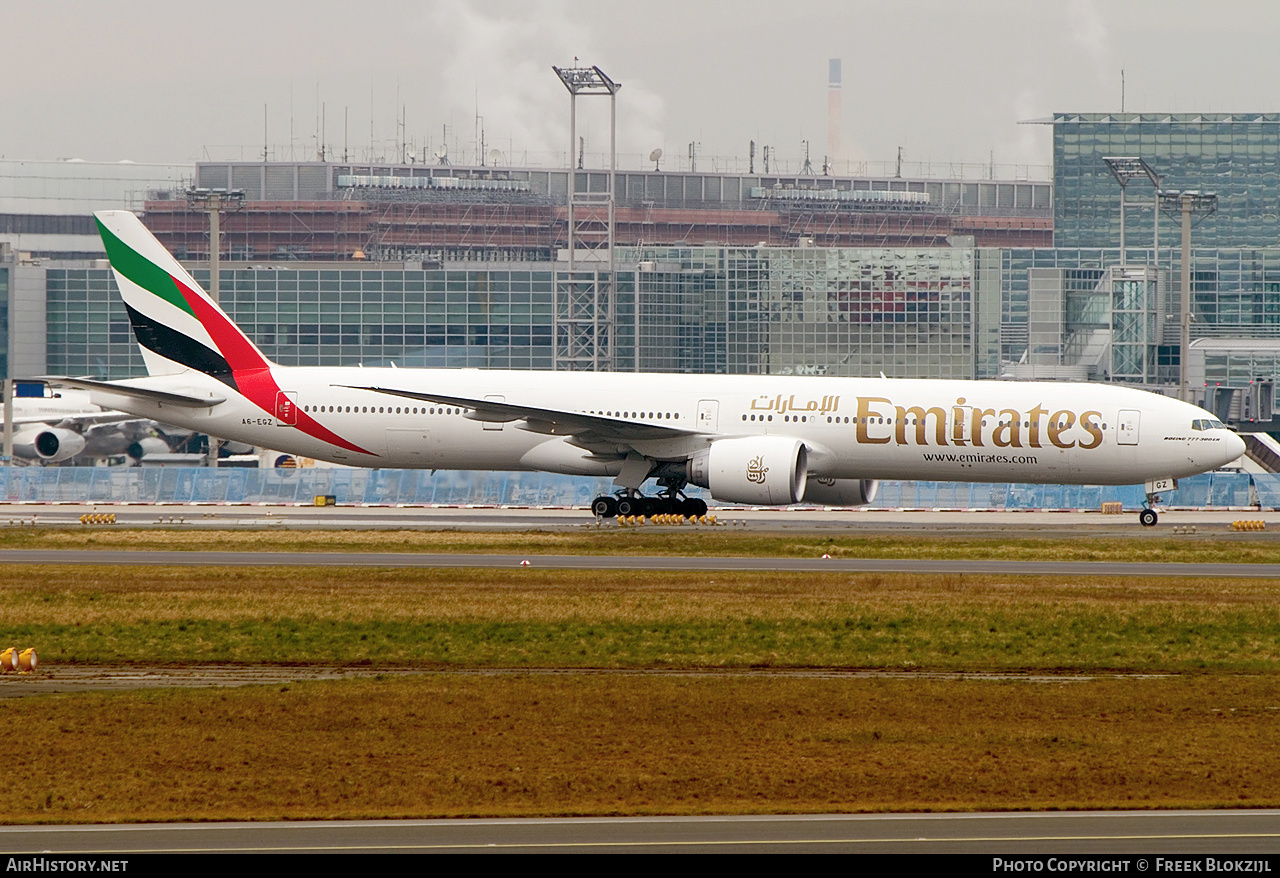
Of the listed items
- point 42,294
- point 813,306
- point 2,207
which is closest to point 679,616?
point 813,306

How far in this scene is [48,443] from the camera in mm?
74875

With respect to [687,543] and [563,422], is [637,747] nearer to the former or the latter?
[687,543]

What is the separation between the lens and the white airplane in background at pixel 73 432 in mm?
76938

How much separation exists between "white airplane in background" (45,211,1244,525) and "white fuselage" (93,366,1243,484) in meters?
0.05

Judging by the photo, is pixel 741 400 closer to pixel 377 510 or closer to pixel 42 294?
pixel 377 510

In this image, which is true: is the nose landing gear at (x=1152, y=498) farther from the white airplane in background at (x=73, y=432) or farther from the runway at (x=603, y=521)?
the white airplane in background at (x=73, y=432)

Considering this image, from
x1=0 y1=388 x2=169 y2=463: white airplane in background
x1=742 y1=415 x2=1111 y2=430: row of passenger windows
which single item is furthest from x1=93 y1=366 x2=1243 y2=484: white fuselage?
x1=0 y1=388 x2=169 y2=463: white airplane in background

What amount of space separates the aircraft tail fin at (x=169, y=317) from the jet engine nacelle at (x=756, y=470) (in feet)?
47.2

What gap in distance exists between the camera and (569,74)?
95.7 m

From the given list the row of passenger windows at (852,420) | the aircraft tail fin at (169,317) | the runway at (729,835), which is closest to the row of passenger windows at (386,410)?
the aircraft tail fin at (169,317)

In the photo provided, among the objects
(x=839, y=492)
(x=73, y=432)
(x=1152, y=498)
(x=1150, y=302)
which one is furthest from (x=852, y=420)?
(x=1150, y=302)

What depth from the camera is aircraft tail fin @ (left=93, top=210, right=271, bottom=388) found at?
4762cm

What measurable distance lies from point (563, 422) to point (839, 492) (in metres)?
8.94
